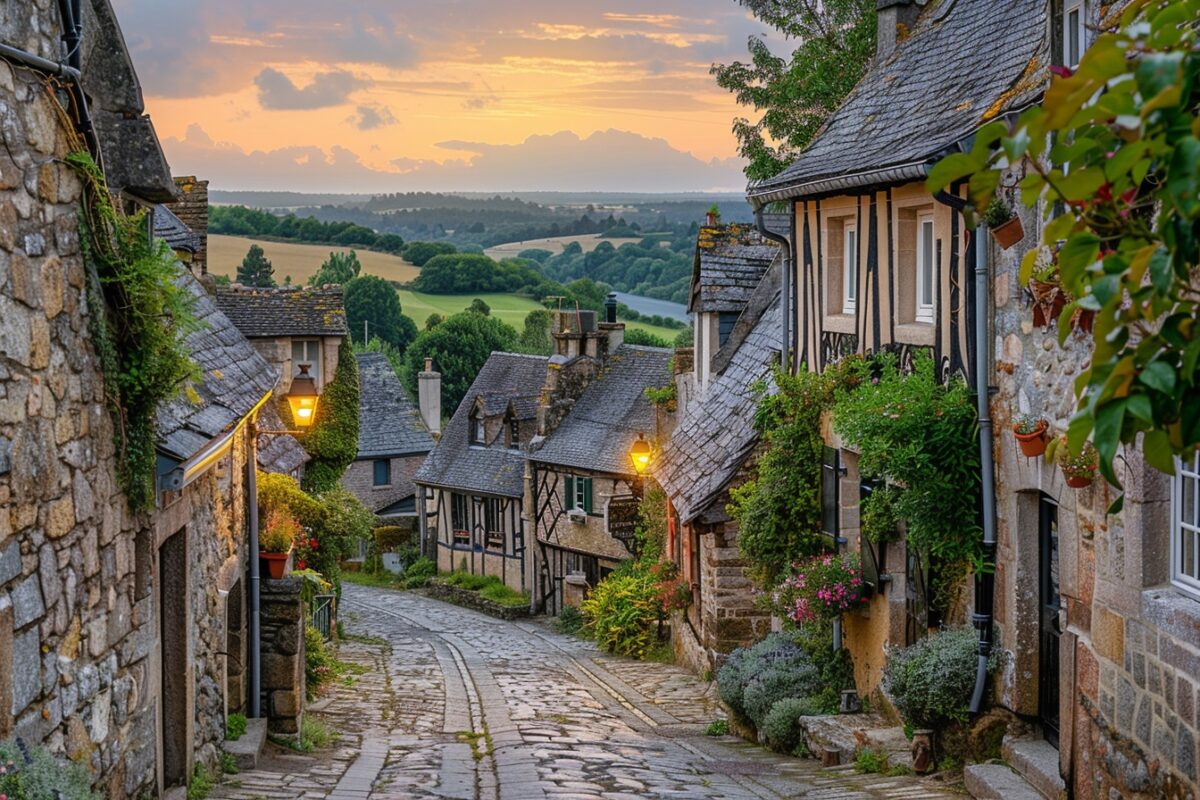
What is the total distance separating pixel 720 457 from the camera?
55.9 ft

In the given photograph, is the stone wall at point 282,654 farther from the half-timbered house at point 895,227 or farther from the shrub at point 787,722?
the half-timbered house at point 895,227

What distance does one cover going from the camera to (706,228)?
67.3 ft

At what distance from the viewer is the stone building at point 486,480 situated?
36500mm

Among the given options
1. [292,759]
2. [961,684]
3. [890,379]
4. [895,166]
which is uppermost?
[895,166]

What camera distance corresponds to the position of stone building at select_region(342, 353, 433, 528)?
47.2m

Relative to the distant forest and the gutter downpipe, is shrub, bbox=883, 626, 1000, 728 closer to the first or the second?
the gutter downpipe

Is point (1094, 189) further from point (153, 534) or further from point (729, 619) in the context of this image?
point (729, 619)

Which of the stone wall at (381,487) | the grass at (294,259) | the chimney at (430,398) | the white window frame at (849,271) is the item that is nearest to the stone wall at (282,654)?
the white window frame at (849,271)

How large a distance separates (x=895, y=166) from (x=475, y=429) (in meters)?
30.0

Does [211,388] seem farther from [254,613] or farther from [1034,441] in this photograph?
[1034,441]

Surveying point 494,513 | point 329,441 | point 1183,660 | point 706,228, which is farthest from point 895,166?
point 494,513

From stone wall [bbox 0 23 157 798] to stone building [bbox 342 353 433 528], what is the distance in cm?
3964

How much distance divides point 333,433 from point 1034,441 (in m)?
18.9

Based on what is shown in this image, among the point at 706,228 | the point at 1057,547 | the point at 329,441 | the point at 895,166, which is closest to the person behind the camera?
the point at 1057,547
